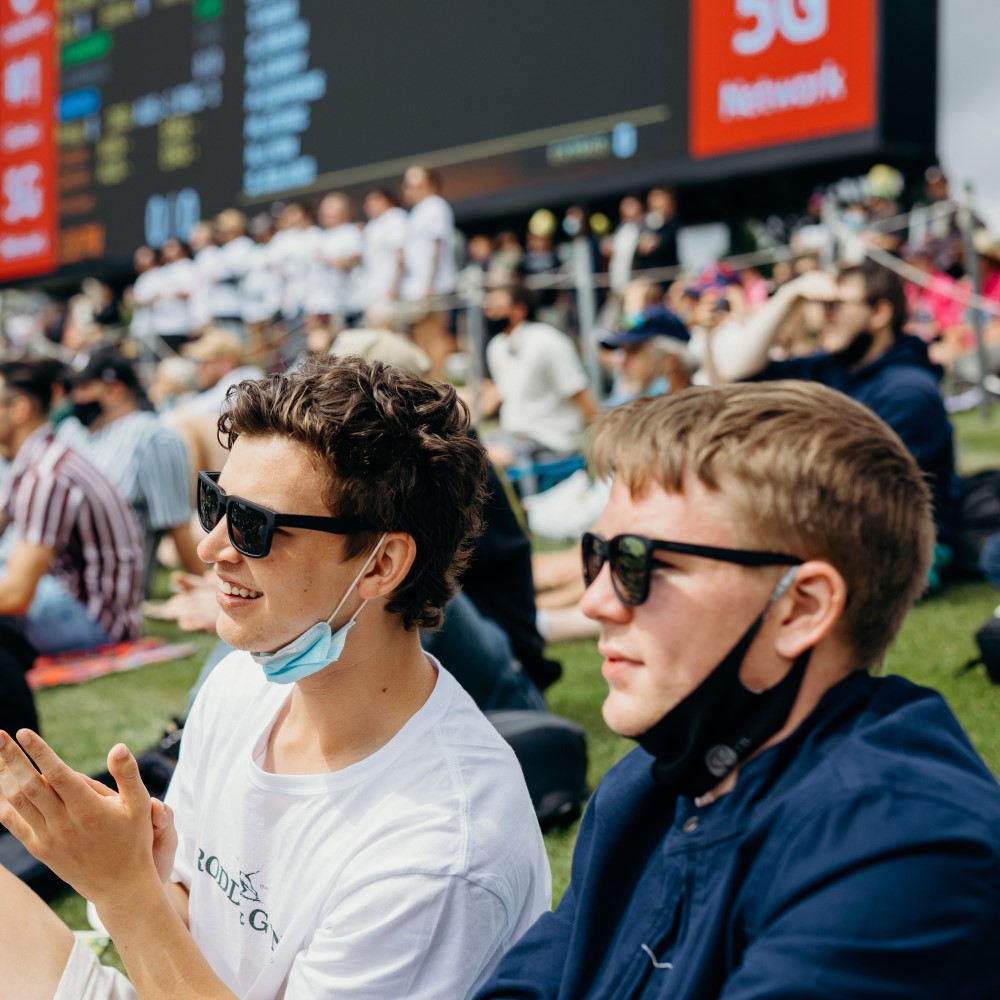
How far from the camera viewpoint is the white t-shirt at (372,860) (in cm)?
178

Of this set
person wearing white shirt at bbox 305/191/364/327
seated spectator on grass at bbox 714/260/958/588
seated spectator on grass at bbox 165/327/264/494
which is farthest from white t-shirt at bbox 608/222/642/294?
seated spectator on grass at bbox 714/260/958/588

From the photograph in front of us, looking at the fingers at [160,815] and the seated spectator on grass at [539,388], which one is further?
the seated spectator on grass at [539,388]

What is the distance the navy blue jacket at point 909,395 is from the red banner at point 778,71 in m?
5.57

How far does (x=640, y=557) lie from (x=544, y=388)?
6489mm

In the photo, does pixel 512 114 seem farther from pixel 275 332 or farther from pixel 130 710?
pixel 130 710

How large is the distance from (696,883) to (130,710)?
4.03 m

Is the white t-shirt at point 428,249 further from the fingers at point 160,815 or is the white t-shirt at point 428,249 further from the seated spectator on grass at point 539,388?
the fingers at point 160,815

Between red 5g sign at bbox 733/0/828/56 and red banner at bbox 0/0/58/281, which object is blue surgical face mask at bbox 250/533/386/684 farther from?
red banner at bbox 0/0/58/281

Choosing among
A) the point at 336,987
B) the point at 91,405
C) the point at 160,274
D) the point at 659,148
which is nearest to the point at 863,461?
the point at 336,987

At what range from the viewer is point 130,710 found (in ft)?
16.6

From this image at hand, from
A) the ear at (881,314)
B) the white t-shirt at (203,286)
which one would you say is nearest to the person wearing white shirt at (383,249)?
the white t-shirt at (203,286)

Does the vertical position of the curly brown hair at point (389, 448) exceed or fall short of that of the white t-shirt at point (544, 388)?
it exceeds it

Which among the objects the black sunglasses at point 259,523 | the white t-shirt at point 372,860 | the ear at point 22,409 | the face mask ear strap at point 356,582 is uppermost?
the black sunglasses at point 259,523

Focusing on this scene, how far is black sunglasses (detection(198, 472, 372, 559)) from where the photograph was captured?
1976mm
